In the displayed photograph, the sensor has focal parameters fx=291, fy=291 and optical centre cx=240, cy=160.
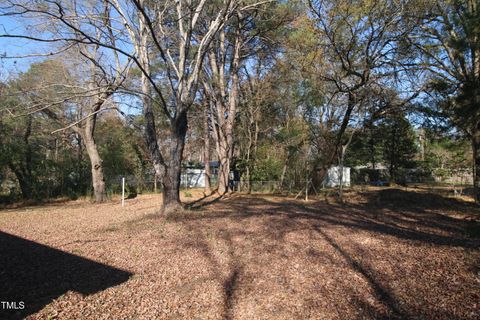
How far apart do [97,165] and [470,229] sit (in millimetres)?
12862

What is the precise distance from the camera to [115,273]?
13.2 feet

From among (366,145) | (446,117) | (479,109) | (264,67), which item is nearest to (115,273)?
(479,109)

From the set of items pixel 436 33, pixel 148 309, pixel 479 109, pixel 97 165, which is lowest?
pixel 148 309

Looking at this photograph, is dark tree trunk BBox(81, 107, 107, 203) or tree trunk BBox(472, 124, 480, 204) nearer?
tree trunk BBox(472, 124, 480, 204)

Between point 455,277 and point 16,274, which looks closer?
point 455,277

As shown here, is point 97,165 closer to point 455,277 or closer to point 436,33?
point 455,277

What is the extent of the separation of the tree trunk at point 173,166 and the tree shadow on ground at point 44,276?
3.40m

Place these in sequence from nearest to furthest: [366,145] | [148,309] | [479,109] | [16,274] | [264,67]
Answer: [148,309], [16,274], [479,109], [264,67], [366,145]

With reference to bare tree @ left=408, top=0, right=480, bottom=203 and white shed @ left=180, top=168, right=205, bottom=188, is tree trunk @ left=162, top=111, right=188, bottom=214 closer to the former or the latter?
bare tree @ left=408, top=0, right=480, bottom=203

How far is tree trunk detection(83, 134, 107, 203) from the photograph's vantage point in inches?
492

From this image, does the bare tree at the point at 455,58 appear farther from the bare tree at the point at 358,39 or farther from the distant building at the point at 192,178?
the distant building at the point at 192,178

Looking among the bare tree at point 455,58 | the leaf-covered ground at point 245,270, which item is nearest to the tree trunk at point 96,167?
the leaf-covered ground at point 245,270

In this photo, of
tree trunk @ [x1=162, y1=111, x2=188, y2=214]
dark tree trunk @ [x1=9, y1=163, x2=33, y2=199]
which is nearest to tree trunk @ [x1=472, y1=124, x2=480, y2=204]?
tree trunk @ [x1=162, y1=111, x2=188, y2=214]

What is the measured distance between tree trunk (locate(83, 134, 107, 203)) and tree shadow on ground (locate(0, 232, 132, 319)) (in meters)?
7.83
